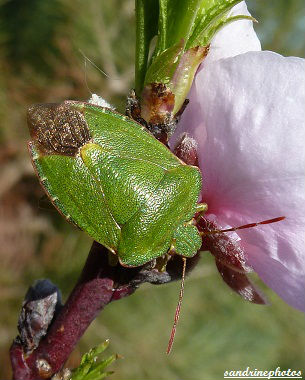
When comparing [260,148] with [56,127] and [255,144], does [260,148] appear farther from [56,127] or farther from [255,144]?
[56,127]

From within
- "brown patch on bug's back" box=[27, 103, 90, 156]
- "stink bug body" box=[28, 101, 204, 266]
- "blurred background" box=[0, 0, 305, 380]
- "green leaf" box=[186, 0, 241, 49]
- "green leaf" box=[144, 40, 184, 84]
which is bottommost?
"blurred background" box=[0, 0, 305, 380]

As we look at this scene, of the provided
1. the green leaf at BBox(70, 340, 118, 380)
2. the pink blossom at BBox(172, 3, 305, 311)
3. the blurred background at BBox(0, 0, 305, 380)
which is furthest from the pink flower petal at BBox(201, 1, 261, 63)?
the blurred background at BBox(0, 0, 305, 380)

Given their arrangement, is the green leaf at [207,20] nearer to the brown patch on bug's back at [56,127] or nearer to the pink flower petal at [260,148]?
the pink flower petal at [260,148]

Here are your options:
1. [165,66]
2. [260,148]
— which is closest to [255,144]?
[260,148]

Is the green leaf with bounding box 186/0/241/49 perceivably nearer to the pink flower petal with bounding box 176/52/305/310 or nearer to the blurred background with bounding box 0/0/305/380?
the pink flower petal with bounding box 176/52/305/310

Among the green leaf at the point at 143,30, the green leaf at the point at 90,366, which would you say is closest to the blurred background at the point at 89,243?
the green leaf at the point at 90,366

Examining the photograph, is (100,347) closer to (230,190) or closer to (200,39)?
(230,190)

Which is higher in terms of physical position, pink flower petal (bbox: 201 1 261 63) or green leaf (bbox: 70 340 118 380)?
pink flower petal (bbox: 201 1 261 63)

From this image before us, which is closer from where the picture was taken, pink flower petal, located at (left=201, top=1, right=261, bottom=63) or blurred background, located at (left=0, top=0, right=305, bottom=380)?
pink flower petal, located at (left=201, top=1, right=261, bottom=63)
